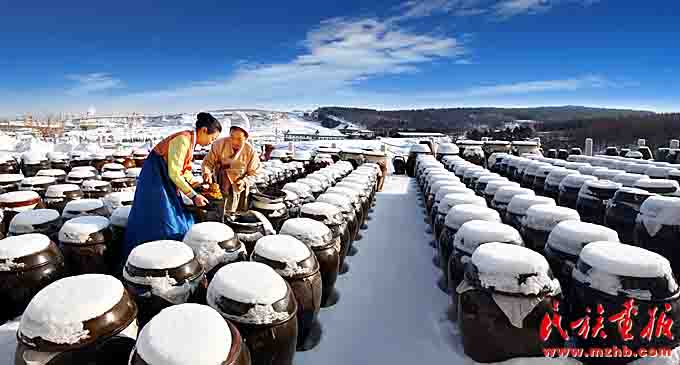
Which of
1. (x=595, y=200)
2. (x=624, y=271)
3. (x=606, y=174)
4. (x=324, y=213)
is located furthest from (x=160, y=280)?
(x=606, y=174)

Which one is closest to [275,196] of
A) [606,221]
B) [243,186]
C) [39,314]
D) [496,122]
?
[243,186]

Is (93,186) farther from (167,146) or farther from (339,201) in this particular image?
(339,201)

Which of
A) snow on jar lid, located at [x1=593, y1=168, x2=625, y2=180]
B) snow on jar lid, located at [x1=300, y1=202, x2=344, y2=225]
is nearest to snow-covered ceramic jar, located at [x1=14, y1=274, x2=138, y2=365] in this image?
snow on jar lid, located at [x1=300, y1=202, x2=344, y2=225]

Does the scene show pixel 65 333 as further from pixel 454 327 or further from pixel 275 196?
pixel 275 196

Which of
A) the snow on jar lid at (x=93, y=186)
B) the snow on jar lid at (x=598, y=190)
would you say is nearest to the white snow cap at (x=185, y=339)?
the snow on jar lid at (x=93, y=186)

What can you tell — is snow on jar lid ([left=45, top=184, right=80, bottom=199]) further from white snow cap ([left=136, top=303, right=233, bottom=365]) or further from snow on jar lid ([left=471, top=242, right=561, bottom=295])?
snow on jar lid ([left=471, top=242, right=561, bottom=295])

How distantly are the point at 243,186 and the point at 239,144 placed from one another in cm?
51

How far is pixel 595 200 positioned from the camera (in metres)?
5.20

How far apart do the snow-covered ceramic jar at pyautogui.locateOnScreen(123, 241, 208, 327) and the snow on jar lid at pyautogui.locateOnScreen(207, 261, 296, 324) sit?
0.97 ft

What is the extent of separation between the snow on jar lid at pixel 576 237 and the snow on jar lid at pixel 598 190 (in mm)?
2336

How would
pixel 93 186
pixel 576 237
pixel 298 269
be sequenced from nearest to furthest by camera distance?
pixel 298 269 → pixel 576 237 → pixel 93 186

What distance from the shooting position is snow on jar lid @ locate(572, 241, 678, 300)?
2422 mm

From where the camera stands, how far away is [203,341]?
1.79m

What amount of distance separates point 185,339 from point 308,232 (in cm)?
178
